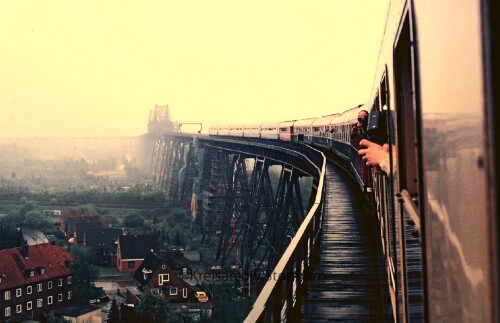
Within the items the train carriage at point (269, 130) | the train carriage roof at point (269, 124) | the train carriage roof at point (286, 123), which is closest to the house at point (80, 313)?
the train carriage roof at point (286, 123)

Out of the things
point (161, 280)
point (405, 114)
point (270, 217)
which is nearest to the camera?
point (405, 114)

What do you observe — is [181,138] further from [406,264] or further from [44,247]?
[406,264]

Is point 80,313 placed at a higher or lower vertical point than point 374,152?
lower

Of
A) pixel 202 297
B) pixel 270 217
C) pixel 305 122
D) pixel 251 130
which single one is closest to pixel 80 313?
pixel 202 297

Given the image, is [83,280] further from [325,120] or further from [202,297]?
[325,120]

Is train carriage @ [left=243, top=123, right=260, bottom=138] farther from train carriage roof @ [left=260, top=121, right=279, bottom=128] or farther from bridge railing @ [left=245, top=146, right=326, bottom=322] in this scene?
bridge railing @ [left=245, top=146, right=326, bottom=322]

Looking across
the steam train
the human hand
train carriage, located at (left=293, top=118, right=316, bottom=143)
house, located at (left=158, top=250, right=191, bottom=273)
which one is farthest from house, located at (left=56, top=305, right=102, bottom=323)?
the steam train

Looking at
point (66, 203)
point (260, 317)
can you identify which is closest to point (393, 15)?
point (260, 317)
